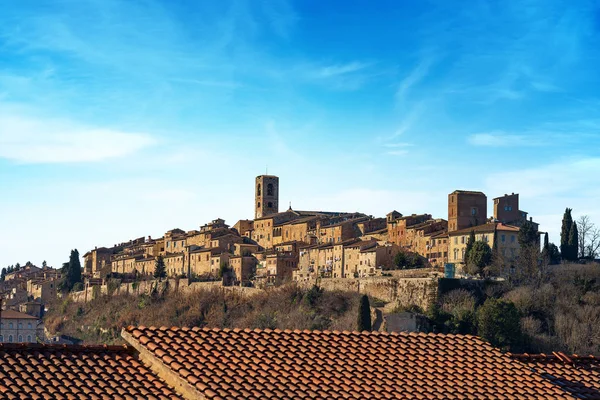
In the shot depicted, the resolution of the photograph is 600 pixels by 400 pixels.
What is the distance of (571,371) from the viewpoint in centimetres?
1498

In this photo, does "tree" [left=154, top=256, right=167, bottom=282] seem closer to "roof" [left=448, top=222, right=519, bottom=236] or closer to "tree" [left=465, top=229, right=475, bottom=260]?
"roof" [left=448, top=222, right=519, bottom=236]

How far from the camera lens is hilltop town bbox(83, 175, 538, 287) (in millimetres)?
90625

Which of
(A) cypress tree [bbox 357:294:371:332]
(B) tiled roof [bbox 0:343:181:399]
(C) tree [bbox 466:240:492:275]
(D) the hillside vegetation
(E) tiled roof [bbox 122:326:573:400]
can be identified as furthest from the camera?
(C) tree [bbox 466:240:492:275]

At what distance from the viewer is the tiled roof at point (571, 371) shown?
559 inches

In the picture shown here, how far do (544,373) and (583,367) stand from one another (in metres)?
0.94

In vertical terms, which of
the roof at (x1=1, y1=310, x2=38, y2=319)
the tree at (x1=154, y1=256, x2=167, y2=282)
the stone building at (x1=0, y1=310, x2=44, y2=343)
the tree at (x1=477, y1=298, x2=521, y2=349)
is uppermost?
the tree at (x1=154, y1=256, x2=167, y2=282)

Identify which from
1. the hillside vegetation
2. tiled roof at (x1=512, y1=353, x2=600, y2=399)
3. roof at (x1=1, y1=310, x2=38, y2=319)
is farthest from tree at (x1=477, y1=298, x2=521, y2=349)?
tiled roof at (x1=512, y1=353, x2=600, y2=399)

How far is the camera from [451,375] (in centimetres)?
1348

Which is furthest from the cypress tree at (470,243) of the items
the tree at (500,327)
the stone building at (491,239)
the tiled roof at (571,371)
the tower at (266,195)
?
the tiled roof at (571,371)

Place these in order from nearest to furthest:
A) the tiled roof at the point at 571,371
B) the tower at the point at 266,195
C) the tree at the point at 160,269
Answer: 1. the tiled roof at the point at 571,371
2. the tree at the point at 160,269
3. the tower at the point at 266,195

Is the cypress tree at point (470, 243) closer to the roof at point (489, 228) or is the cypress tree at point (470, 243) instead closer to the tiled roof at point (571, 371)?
the roof at point (489, 228)

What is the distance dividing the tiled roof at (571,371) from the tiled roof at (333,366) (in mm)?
471

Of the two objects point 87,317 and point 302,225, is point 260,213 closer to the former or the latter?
point 302,225

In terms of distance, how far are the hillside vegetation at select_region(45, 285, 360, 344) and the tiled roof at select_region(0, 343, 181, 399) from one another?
203ft
